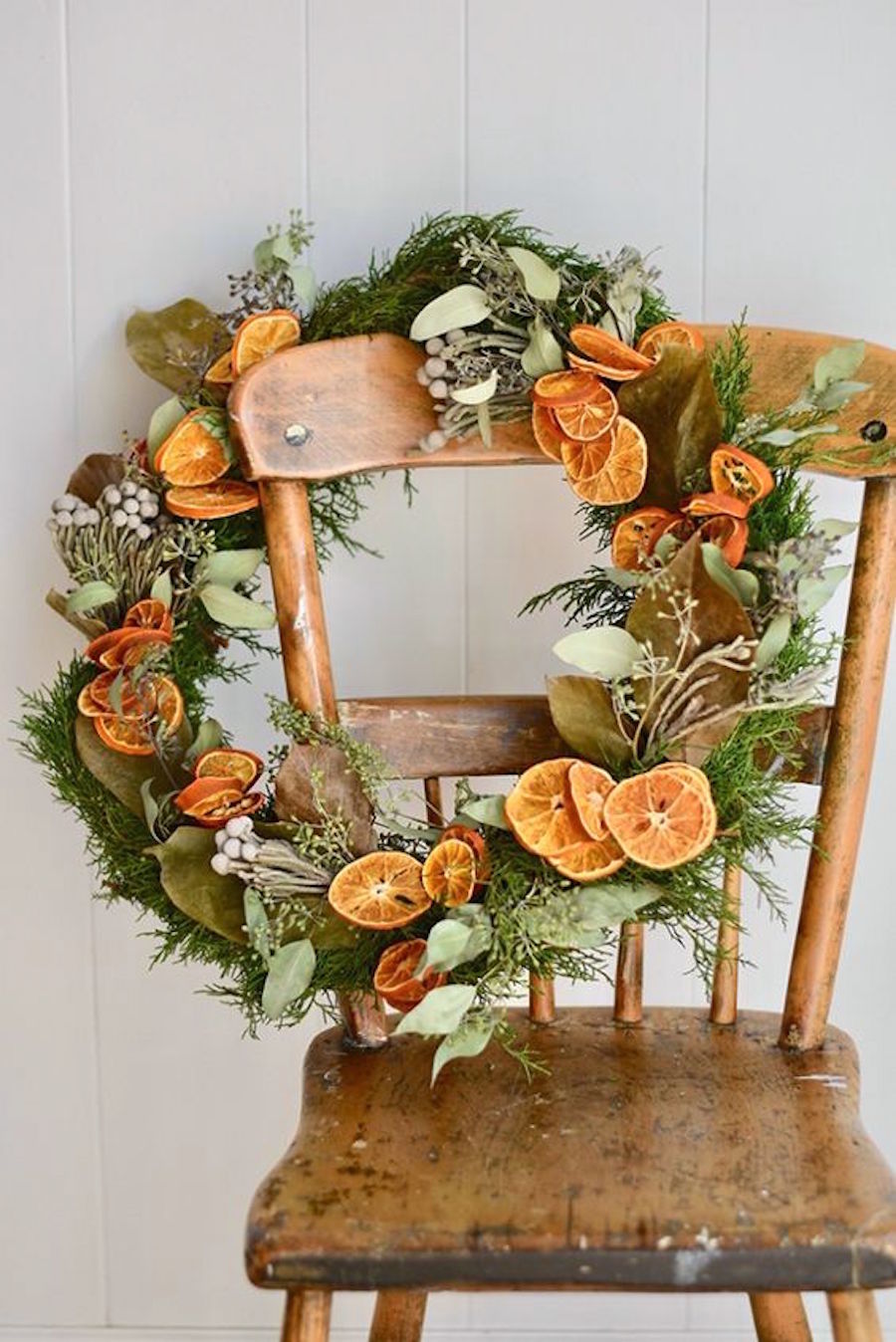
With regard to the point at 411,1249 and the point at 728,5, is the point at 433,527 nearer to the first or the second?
the point at 728,5

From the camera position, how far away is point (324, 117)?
1077 mm

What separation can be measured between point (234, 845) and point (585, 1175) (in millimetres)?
292

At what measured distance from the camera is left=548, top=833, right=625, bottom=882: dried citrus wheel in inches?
33.1

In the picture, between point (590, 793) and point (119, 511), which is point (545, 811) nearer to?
point (590, 793)

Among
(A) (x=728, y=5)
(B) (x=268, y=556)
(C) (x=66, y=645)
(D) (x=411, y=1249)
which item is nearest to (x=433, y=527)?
(B) (x=268, y=556)

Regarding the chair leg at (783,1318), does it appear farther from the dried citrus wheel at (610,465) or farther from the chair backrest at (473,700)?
the dried citrus wheel at (610,465)

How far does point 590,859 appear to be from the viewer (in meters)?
0.85

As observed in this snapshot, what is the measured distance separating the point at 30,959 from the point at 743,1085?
61cm

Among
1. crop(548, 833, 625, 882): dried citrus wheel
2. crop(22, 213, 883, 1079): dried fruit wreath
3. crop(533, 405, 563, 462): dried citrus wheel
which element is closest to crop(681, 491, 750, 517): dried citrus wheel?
crop(22, 213, 883, 1079): dried fruit wreath

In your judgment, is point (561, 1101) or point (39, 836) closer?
point (561, 1101)

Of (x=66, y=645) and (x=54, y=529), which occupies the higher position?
(x=54, y=529)

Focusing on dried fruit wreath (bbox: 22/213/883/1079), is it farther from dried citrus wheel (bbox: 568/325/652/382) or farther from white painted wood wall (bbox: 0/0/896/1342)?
white painted wood wall (bbox: 0/0/896/1342)

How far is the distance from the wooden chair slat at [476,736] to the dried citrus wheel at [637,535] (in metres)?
0.13

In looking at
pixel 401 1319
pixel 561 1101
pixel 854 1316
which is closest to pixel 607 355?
pixel 561 1101
